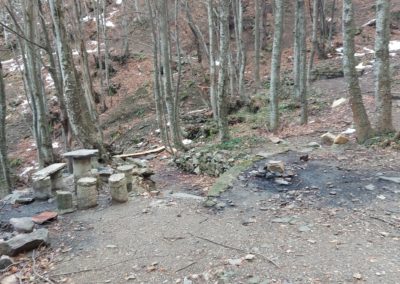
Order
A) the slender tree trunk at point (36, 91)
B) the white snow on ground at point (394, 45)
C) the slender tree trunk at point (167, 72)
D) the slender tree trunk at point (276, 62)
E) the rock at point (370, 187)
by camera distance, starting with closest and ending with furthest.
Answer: the rock at point (370, 187) → the slender tree trunk at point (276, 62) → the slender tree trunk at point (36, 91) → the slender tree trunk at point (167, 72) → the white snow on ground at point (394, 45)

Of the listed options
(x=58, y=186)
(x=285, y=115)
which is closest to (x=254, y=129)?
(x=285, y=115)

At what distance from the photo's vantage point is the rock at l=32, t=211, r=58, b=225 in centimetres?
568

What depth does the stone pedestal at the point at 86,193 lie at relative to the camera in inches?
242

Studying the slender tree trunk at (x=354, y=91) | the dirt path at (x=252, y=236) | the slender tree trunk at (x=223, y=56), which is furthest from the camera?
the slender tree trunk at (x=223, y=56)

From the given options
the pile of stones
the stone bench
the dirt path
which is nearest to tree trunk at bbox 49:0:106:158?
the stone bench

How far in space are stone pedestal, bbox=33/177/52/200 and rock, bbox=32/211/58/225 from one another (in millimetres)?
1036

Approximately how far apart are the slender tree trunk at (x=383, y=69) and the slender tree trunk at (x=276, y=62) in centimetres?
273

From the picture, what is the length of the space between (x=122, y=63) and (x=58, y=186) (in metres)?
16.6

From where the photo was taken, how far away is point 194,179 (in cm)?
887

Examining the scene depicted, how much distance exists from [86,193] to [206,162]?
3.64 meters

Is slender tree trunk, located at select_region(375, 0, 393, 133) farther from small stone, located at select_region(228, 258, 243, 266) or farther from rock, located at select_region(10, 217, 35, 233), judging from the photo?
rock, located at select_region(10, 217, 35, 233)

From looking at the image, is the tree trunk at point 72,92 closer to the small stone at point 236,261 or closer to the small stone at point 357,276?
the small stone at point 236,261

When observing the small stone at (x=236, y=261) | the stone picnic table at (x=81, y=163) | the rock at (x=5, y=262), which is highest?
the stone picnic table at (x=81, y=163)

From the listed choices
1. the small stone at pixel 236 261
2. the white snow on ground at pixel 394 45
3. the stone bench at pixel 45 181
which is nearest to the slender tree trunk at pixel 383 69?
the small stone at pixel 236 261
